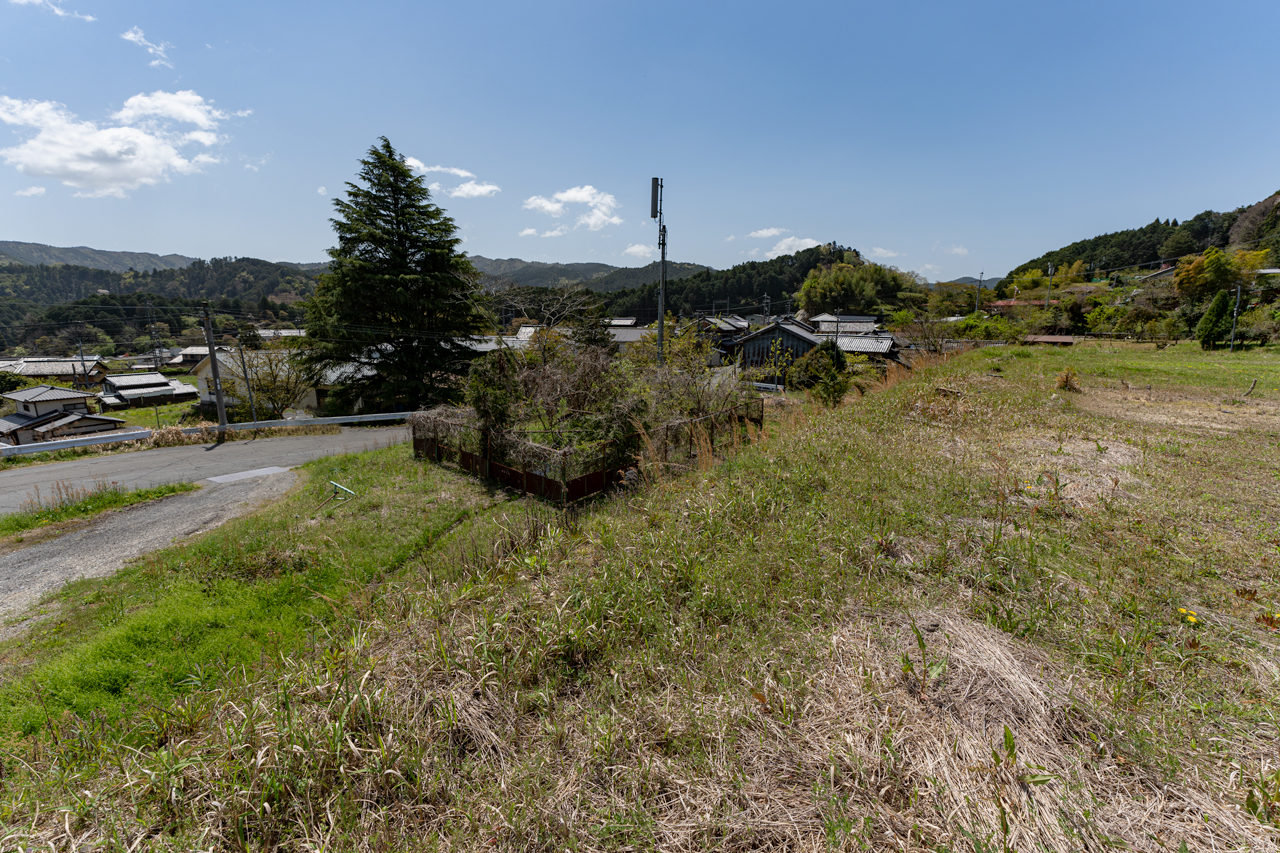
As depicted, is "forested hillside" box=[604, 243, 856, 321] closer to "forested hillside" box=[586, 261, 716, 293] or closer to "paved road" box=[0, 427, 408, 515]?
"forested hillside" box=[586, 261, 716, 293]

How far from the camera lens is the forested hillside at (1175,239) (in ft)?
173

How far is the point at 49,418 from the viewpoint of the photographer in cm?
3020

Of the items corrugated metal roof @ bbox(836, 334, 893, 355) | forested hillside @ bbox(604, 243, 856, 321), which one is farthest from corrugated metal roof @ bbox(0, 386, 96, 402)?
forested hillside @ bbox(604, 243, 856, 321)

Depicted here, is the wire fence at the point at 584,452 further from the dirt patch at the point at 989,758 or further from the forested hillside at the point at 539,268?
the forested hillside at the point at 539,268

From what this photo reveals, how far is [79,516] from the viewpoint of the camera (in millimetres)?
8742

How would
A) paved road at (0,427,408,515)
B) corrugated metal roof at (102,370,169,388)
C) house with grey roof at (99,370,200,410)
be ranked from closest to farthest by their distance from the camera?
paved road at (0,427,408,515) → house with grey roof at (99,370,200,410) → corrugated metal roof at (102,370,169,388)

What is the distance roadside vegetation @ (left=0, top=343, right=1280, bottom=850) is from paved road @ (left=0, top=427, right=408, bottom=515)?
844 centimetres

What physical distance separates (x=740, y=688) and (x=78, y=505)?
13174 millimetres

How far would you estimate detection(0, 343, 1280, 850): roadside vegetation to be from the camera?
1.81 m

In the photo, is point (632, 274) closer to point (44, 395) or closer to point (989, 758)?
point (44, 395)

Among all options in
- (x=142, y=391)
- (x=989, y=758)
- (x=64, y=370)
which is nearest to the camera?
(x=989, y=758)

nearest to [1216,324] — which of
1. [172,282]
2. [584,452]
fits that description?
[584,452]

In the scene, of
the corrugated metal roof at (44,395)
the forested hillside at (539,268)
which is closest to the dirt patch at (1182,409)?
the corrugated metal roof at (44,395)

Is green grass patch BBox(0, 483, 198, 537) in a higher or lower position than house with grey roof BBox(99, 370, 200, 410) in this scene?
higher
